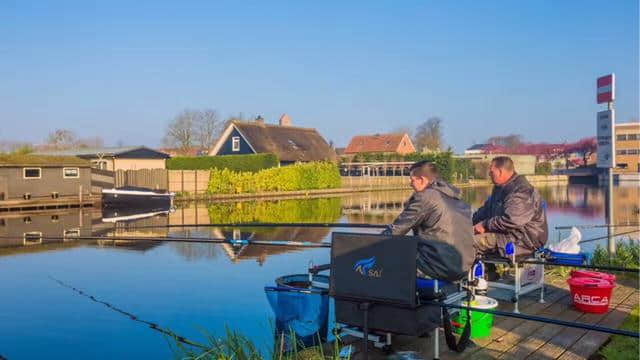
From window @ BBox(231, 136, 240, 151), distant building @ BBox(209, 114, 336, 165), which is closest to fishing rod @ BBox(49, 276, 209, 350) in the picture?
distant building @ BBox(209, 114, 336, 165)

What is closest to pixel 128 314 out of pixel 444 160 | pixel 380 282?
pixel 380 282

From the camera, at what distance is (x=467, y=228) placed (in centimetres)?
478

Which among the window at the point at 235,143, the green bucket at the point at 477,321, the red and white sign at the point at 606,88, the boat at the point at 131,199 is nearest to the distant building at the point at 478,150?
the window at the point at 235,143

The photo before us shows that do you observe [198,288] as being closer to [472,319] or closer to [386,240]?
[472,319]

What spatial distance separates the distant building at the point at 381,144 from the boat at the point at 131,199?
40.1 metres

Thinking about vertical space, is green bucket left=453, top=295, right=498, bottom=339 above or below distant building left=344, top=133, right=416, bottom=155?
below

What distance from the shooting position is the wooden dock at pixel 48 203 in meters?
28.8

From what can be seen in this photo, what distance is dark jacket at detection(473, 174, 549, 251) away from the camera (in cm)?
619

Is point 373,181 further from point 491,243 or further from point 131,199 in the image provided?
point 491,243

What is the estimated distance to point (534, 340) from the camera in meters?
5.04

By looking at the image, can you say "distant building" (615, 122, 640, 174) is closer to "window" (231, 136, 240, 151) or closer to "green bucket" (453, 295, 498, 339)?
"window" (231, 136, 240, 151)

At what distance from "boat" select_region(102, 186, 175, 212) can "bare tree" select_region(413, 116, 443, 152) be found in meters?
56.7

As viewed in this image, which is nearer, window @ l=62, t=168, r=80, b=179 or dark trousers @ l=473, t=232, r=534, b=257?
dark trousers @ l=473, t=232, r=534, b=257

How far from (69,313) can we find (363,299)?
660cm
